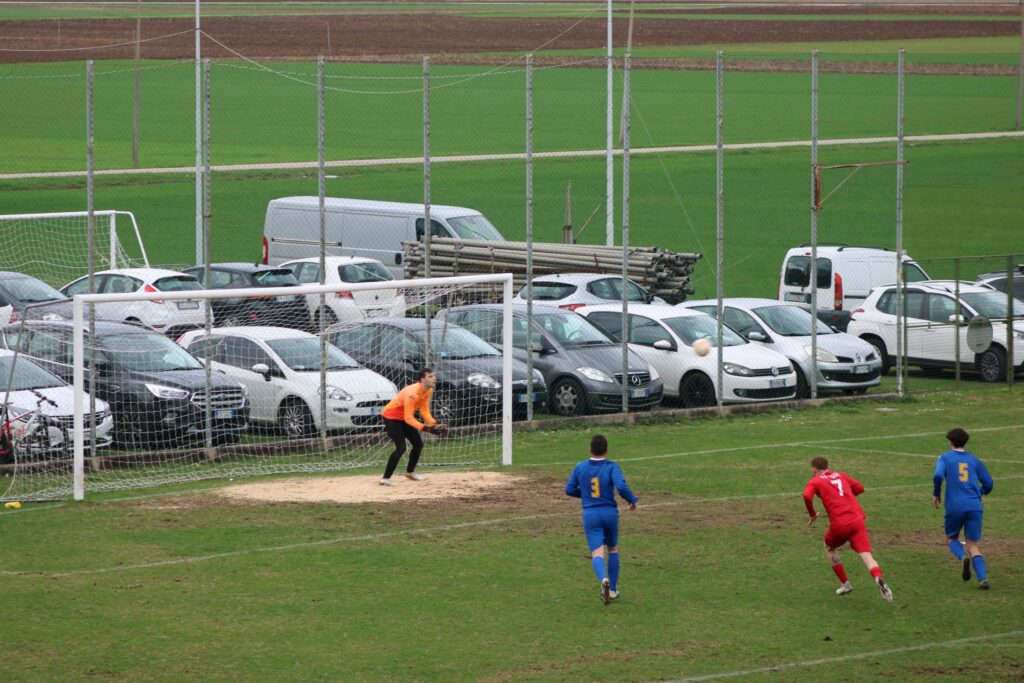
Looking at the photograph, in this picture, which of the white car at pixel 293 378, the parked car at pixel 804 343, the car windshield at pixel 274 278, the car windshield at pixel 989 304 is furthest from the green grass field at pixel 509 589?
the car windshield at pixel 274 278

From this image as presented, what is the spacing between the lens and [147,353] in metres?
21.4

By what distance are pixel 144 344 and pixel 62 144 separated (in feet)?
135

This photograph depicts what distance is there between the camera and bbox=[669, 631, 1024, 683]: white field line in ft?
38.4

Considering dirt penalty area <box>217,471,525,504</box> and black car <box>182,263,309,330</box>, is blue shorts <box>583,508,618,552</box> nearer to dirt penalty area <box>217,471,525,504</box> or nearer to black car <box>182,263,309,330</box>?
dirt penalty area <box>217,471,525,504</box>

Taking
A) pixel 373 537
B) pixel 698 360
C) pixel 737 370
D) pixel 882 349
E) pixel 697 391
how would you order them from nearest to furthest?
pixel 373 537 < pixel 737 370 < pixel 698 360 < pixel 697 391 < pixel 882 349

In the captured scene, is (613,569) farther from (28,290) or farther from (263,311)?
(28,290)

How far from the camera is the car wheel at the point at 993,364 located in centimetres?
2853

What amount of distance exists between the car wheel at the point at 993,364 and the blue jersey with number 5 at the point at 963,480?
1474 centimetres

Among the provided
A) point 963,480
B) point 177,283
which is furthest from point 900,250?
point 177,283

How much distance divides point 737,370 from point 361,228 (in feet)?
42.9

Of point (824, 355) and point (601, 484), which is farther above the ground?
point (824, 355)

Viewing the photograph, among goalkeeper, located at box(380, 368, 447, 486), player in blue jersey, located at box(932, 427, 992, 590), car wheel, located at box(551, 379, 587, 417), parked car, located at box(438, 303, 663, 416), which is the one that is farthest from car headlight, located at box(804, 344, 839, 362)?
player in blue jersey, located at box(932, 427, 992, 590)

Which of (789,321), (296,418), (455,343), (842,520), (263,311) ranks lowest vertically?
(842,520)

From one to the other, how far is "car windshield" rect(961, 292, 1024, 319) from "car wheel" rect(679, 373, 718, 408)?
20.5 feet
